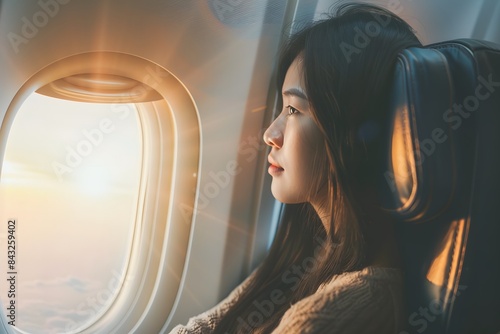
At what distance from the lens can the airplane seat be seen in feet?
3.18

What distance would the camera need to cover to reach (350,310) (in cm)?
105

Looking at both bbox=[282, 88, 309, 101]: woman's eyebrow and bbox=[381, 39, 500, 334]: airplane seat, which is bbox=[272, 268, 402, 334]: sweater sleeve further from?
bbox=[282, 88, 309, 101]: woman's eyebrow

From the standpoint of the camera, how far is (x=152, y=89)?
4.97 ft

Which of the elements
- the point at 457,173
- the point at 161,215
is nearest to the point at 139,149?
the point at 161,215

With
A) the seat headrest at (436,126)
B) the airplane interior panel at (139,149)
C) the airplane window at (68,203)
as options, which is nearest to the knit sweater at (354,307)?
the seat headrest at (436,126)

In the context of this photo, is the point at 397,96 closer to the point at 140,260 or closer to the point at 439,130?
the point at 439,130

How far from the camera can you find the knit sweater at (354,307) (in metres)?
1.04

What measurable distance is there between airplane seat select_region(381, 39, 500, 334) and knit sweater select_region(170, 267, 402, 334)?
0.10 meters

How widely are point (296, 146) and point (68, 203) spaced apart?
70 centimetres

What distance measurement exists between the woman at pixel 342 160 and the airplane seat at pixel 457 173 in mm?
114

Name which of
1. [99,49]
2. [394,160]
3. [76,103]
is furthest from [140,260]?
[394,160]

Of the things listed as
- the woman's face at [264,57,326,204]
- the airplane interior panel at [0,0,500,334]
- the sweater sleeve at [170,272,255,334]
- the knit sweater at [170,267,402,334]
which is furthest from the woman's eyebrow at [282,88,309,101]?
the sweater sleeve at [170,272,255,334]

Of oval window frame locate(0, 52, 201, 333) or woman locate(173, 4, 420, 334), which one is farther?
oval window frame locate(0, 52, 201, 333)

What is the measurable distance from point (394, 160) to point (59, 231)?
1.00 m
